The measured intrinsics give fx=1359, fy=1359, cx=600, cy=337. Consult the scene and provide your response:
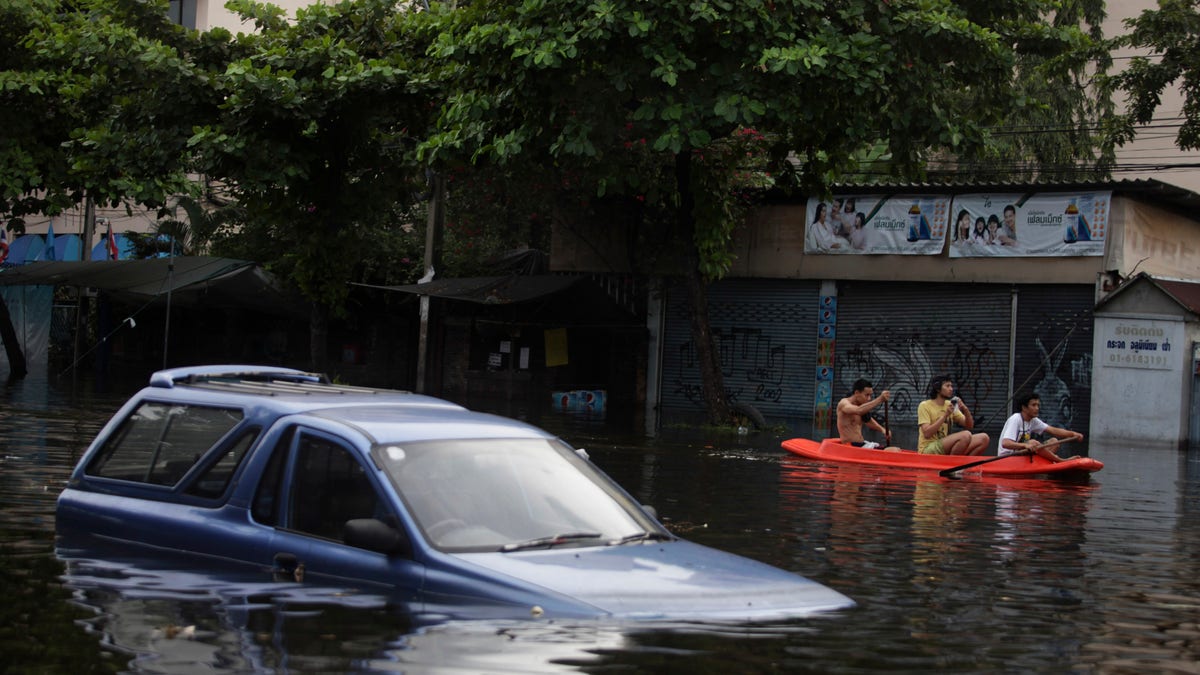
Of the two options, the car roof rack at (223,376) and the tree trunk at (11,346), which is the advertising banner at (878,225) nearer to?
the car roof rack at (223,376)

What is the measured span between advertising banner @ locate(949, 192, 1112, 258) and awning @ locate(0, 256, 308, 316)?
1516 centimetres

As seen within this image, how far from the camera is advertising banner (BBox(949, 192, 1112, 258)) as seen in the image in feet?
81.0

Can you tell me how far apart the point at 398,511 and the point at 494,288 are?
892 inches

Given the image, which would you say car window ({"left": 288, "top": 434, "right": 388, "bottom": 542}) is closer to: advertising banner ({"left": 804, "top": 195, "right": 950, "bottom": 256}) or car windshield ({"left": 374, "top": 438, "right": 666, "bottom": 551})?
car windshield ({"left": 374, "top": 438, "right": 666, "bottom": 551})

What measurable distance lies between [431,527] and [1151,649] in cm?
352

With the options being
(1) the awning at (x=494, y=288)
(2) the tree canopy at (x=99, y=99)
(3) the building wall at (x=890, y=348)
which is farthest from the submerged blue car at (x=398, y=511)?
(1) the awning at (x=494, y=288)

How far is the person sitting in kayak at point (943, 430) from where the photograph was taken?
17.3 m

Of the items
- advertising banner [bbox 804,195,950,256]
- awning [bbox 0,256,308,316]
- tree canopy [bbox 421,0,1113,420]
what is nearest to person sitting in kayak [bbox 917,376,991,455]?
tree canopy [bbox 421,0,1113,420]

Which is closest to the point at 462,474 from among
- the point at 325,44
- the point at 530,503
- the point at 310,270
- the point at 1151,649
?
the point at 530,503

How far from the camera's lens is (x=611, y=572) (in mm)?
5535

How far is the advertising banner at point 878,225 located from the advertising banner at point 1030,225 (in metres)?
0.40

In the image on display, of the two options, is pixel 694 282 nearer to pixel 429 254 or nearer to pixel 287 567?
pixel 429 254

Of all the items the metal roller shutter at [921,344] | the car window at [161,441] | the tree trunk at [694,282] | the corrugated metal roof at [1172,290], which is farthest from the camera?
the metal roller shutter at [921,344]

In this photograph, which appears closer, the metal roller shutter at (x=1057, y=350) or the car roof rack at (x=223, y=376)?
the car roof rack at (x=223, y=376)
